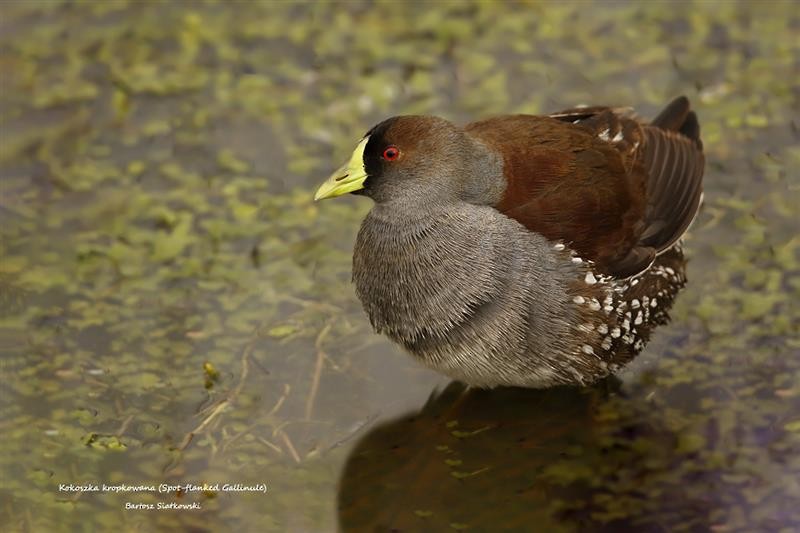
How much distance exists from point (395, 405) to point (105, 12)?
3.83 m

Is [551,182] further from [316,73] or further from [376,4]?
[376,4]

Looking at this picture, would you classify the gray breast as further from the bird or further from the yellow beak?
the yellow beak

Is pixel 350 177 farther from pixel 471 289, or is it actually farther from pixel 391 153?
pixel 471 289

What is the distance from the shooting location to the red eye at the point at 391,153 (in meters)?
5.36

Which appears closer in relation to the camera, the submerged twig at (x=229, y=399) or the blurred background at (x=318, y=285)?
the blurred background at (x=318, y=285)

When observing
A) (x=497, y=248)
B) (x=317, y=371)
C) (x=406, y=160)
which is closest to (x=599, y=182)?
(x=497, y=248)

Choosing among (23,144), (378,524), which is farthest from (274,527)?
(23,144)

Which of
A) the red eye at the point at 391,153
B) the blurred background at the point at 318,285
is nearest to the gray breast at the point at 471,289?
the red eye at the point at 391,153

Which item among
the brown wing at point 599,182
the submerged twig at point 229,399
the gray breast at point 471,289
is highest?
the brown wing at point 599,182

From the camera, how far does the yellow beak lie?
17.7 ft

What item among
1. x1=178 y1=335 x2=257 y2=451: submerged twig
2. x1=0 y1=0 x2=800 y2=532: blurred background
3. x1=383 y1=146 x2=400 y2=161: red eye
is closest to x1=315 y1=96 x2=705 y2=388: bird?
x1=383 y1=146 x2=400 y2=161: red eye

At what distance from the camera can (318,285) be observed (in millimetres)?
6539

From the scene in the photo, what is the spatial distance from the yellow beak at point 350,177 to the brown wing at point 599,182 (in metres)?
0.54

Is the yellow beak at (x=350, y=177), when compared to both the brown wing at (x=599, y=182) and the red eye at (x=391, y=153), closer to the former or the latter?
the red eye at (x=391, y=153)
